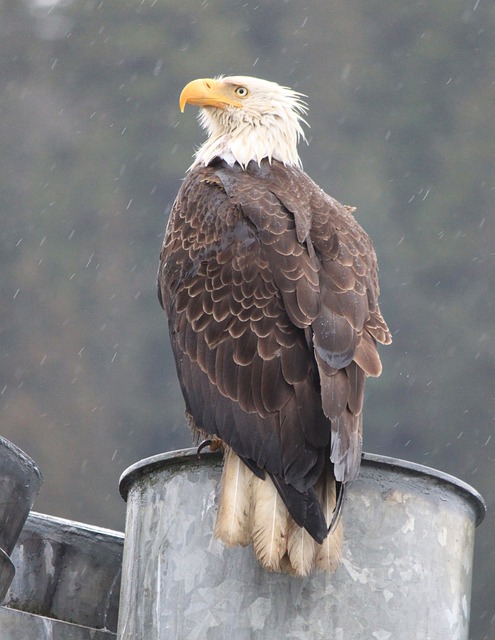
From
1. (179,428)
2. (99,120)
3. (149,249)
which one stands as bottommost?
(179,428)

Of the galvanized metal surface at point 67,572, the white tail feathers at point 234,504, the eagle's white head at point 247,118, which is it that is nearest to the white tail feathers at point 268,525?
the white tail feathers at point 234,504

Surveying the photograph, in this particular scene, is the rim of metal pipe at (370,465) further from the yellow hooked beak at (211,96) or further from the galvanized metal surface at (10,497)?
the yellow hooked beak at (211,96)

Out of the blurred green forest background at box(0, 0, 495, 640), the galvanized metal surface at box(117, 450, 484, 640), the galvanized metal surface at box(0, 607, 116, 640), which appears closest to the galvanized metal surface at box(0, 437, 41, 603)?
the galvanized metal surface at box(0, 607, 116, 640)

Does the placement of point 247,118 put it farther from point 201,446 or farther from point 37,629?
point 37,629

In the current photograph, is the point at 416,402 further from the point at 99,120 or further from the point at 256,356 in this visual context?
the point at 256,356

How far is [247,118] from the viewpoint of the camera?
6086 millimetres

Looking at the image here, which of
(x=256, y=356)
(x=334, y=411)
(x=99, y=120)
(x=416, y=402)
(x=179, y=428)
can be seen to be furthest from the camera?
(x=99, y=120)

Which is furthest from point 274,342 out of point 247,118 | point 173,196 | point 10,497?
point 173,196

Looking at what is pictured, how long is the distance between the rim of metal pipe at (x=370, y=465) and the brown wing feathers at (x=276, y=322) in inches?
3.3

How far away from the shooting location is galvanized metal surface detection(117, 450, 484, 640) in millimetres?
3695

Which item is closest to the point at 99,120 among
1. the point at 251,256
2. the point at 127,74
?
the point at 127,74

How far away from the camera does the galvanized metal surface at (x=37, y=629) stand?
451cm

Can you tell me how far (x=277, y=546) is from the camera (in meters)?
3.82

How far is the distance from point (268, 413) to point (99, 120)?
95.4 feet
